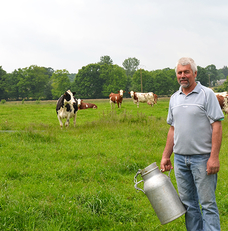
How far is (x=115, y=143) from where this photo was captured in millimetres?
9672

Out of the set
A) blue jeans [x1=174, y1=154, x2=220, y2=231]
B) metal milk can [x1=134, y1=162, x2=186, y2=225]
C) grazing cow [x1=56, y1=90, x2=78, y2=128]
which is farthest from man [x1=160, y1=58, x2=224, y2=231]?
grazing cow [x1=56, y1=90, x2=78, y2=128]

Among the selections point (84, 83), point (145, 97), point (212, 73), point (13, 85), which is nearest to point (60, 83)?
point (84, 83)

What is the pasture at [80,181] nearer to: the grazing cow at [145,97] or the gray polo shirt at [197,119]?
the gray polo shirt at [197,119]

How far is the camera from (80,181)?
585 cm

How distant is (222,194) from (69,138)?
6.65 m

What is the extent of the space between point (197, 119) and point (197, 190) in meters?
0.89

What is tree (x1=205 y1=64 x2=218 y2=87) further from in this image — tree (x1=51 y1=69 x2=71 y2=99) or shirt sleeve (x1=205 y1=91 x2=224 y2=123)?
shirt sleeve (x1=205 y1=91 x2=224 y2=123)

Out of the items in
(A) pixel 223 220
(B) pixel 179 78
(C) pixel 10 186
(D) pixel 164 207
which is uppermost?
(B) pixel 179 78

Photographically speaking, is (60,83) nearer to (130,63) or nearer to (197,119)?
(130,63)

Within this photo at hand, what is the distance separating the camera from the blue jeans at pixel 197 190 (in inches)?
123

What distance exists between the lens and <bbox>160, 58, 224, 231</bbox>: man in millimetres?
3104

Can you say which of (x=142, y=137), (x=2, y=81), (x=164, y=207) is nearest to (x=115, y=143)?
(x=142, y=137)

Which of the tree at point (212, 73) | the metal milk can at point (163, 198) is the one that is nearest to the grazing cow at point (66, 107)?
the metal milk can at point (163, 198)

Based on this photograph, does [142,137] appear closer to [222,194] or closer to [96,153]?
[96,153]
